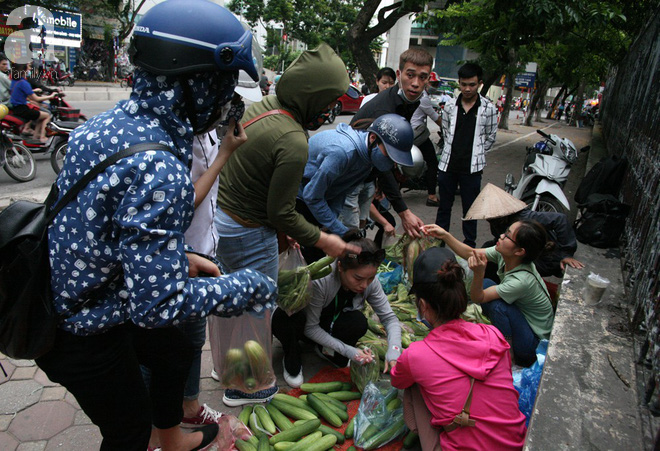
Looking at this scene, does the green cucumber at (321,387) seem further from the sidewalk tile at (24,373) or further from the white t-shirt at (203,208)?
the sidewalk tile at (24,373)

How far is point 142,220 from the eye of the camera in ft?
3.81

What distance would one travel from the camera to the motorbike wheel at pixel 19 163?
21.8 ft

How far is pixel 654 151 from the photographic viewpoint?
3787 mm

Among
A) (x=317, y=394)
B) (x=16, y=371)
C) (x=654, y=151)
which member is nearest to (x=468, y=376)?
(x=317, y=394)

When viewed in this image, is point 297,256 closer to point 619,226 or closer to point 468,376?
point 468,376

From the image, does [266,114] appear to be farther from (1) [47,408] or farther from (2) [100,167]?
(1) [47,408]

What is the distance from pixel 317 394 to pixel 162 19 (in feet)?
7.07

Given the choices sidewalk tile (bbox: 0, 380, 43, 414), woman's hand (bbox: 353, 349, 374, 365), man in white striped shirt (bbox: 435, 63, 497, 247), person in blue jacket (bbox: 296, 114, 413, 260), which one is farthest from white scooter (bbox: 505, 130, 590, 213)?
sidewalk tile (bbox: 0, 380, 43, 414)

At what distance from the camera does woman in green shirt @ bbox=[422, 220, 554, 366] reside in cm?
300

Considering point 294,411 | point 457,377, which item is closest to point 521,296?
point 457,377

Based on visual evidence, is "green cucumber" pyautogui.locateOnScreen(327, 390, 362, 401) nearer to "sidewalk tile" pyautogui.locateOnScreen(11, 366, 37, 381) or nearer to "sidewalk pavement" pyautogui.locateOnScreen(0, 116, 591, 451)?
"sidewalk pavement" pyautogui.locateOnScreen(0, 116, 591, 451)

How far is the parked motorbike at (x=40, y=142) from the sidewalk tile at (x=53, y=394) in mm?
5293

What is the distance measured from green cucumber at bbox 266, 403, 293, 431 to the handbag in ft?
4.63

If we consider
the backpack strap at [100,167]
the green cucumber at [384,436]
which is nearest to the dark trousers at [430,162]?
the green cucumber at [384,436]
